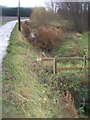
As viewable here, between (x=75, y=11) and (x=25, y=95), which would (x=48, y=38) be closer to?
(x=75, y=11)

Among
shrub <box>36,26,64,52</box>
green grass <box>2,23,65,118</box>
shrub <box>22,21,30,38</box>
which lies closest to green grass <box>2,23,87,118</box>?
green grass <box>2,23,65,118</box>

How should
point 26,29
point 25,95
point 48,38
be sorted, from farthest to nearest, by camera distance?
point 26,29, point 48,38, point 25,95

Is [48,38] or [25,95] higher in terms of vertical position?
[48,38]

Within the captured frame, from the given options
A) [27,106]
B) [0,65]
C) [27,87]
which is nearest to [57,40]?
[0,65]

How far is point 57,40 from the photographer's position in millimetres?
17891

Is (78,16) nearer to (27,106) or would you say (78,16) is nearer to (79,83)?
(79,83)

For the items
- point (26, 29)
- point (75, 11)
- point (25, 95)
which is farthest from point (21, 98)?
point (26, 29)

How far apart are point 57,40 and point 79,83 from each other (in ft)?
23.7

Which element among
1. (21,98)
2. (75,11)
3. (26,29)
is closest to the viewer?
(21,98)

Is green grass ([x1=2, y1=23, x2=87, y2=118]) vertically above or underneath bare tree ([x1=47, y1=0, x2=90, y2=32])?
underneath

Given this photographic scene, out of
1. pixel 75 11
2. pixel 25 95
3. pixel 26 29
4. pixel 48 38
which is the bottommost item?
pixel 25 95

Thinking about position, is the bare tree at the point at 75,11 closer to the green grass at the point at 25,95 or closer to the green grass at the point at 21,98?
the green grass at the point at 25,95

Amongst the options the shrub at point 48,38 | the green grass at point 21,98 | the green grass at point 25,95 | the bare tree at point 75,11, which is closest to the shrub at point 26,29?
the shrub at point 48,38

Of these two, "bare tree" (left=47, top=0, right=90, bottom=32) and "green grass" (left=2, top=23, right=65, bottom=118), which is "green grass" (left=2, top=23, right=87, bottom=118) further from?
"bare tree" (left=47, top=0, right=90, bottom=32)
